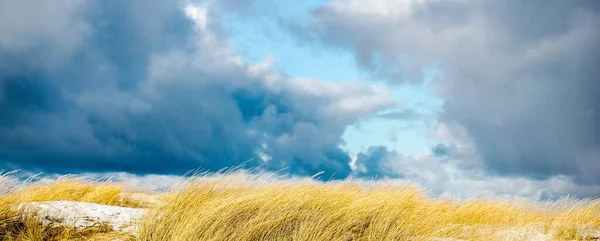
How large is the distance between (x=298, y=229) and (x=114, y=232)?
183 centimetres

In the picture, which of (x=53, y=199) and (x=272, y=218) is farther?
(x=53, y=199)

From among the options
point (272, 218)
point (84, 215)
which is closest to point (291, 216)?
point (272, 218)

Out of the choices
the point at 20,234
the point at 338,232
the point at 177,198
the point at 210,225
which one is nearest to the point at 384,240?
the point at 338,232

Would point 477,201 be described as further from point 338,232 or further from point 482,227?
point 338,232

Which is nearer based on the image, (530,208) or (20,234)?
(20,234)

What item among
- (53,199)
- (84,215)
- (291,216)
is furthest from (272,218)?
(53,199)

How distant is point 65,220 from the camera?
5.40 metres

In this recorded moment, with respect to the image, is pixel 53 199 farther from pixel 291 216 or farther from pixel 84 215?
pixel 291 216

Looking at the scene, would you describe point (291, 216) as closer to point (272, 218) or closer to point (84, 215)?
point (272, 218)

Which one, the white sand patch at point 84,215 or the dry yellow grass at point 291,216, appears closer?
the dry yellow grass at point 291,216

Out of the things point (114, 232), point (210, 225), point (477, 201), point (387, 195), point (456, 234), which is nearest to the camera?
point (210, 225)

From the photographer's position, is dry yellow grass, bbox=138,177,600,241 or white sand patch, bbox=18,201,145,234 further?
white sand patch, bbox=18,201,145,234

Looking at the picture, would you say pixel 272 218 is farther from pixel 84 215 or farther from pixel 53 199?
pixel 53 199

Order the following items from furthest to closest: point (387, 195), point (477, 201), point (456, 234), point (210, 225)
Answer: point (477, 201), point (387, 195), point (456, 234), point (210, 225)
